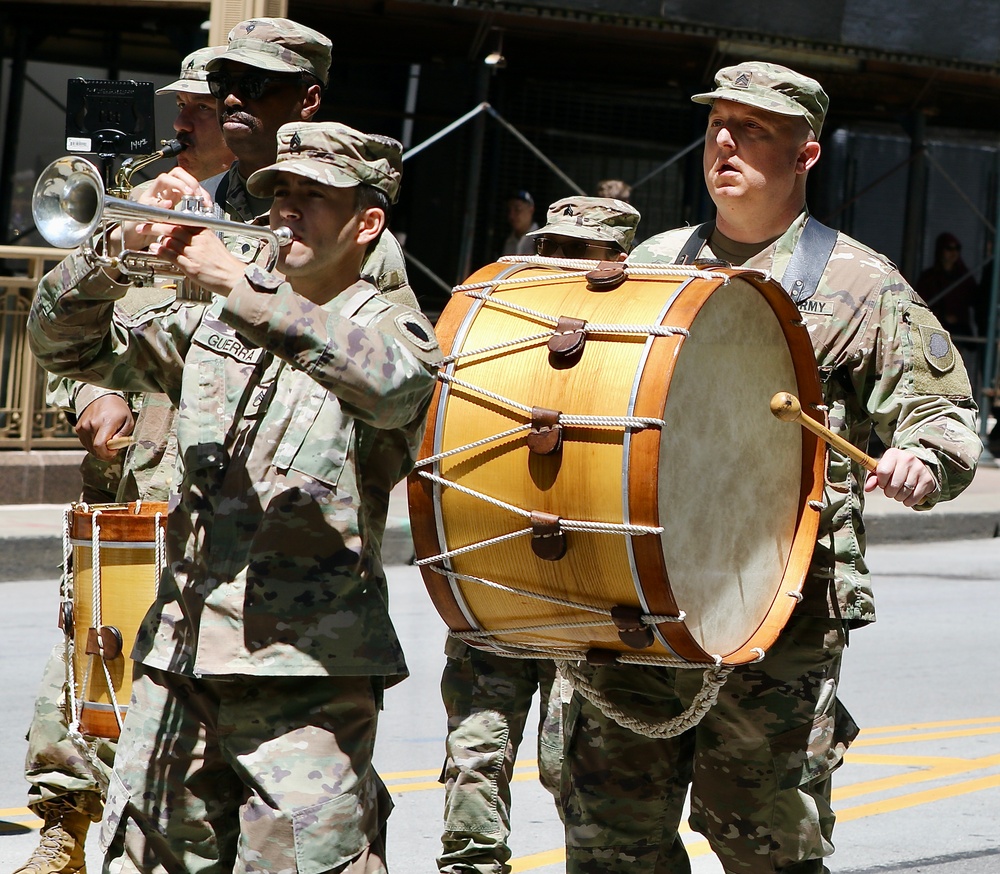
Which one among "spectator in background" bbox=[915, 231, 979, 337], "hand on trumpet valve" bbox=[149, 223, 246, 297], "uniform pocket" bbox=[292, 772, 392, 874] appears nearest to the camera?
"hand on trumpet valve" bbox=[149, 223, 246, 297]

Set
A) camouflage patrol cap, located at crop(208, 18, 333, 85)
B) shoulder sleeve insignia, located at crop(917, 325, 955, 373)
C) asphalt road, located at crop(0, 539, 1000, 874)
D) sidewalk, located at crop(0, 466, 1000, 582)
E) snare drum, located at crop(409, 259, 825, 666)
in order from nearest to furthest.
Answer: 1. snare drum, located at crop(409, 259, 825, 666)
2. shoulder sleeve insignia, located at crop(917, 325, 955, 373)
3. camouflage patrol cap, located at crop(208, 18, 333, 85)
4. asphalt road, located at crop(0, 539, 1000, 874)
5. sidewalk, located at crop(0, 466, 1000, 582)

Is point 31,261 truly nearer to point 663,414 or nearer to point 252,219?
point 252,219

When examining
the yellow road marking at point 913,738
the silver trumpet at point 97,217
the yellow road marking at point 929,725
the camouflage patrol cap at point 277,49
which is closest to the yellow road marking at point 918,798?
the yellow road marking at point 913,738

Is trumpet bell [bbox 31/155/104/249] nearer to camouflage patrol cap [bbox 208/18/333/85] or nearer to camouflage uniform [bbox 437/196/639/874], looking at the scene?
camouflage patrol cap [bbox 208/18/333/85]

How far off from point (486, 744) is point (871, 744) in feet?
9.44

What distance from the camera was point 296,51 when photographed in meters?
4.61

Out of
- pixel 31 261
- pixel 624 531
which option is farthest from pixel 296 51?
pixel 31 261

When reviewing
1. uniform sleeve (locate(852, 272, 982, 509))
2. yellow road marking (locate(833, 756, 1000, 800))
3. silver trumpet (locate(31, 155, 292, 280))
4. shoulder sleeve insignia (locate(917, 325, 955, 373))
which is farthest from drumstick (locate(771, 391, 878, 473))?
yellow road marking (locate(833, 756, 1000, 800))

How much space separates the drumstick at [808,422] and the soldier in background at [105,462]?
156 cm

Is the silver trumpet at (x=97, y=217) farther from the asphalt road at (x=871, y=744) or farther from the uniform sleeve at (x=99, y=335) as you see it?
the asphalt road at (x=871, y=744)

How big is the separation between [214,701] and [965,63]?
14058 millimetres

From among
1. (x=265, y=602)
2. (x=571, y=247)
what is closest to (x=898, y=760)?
(x=571, y=247)

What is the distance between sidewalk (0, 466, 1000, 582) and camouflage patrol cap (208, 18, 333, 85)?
15.5ft

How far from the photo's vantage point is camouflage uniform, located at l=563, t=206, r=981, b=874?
4.08 m
